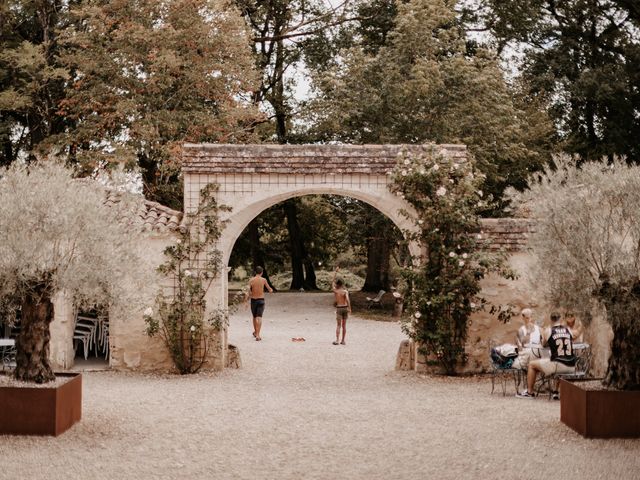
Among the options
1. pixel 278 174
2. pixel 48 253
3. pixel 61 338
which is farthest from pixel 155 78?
pixel 48 253

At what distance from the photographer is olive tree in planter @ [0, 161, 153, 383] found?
8820mm

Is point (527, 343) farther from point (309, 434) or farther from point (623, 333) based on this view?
point (309, 434)

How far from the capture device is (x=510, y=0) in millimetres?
28688

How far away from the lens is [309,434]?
9.30 m

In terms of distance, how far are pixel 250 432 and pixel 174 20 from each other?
1654cm

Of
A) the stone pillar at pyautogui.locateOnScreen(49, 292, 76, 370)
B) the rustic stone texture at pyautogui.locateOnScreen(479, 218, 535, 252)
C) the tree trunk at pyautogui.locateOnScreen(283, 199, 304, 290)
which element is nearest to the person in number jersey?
the rustic stone texture at pyautogui.locateOnScreen(479, 218, 535, 252)

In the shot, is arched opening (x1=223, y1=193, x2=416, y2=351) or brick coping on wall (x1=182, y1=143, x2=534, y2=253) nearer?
brick coping on wall (x1=182, y1=143, x2=534, y2=253)

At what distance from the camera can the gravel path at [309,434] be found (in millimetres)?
7637

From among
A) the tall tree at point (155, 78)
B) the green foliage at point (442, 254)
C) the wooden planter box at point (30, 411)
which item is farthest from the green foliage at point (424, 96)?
the wooden planter box at point (30, 411)

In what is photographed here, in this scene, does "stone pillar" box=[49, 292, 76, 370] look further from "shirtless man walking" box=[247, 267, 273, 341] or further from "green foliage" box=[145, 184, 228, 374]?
"shirtless man walking" box=[247, 267, 273, 341]

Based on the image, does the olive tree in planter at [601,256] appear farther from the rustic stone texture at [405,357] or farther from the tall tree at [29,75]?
the tall tree at [29,75]

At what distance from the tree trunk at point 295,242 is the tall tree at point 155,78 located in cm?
877

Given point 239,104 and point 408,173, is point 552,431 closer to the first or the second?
point 408,173

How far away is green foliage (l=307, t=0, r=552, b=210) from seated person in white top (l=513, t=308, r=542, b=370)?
38.9ft
